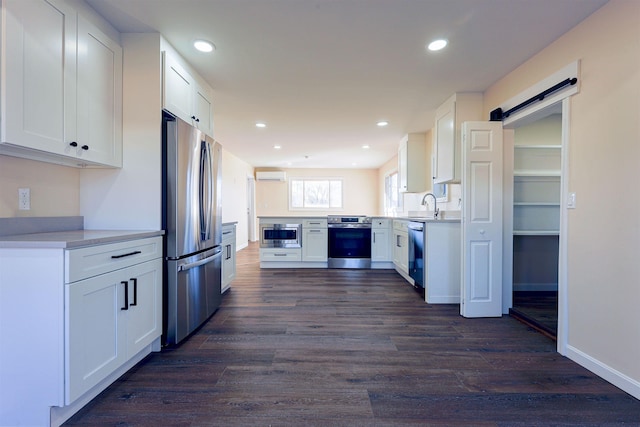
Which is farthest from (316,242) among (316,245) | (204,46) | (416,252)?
(204,46)

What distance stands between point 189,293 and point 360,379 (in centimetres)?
147

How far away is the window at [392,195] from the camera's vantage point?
6.28m

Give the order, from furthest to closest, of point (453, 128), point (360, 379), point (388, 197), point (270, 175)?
1. point (270, 175)
2. point (388, 197)
3. point (453, 128)
4. point (360, 379)

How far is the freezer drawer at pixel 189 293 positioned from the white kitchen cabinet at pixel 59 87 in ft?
3.05

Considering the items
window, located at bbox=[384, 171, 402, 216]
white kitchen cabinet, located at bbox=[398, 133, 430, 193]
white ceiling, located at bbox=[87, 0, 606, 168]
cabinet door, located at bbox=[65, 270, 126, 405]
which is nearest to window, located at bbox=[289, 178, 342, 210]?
window, located at bbox=[384, 171, 402, 216]

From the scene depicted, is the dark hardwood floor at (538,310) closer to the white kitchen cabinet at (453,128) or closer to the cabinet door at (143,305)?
the white kitchen cabinet at (453,128)

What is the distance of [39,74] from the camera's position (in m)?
1.46

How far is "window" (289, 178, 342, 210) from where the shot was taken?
848 cm

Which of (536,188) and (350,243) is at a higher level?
(536,188)

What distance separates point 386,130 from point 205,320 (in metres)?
3.69

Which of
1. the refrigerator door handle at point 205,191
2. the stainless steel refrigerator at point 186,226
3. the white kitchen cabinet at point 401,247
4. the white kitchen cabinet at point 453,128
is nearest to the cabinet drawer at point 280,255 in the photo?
the white kitchen cabinet at point 401,247

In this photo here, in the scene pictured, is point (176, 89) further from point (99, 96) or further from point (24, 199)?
point (24, 199)

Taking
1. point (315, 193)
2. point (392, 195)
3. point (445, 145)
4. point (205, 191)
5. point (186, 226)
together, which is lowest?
point (186, 226)

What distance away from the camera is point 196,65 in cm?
246
